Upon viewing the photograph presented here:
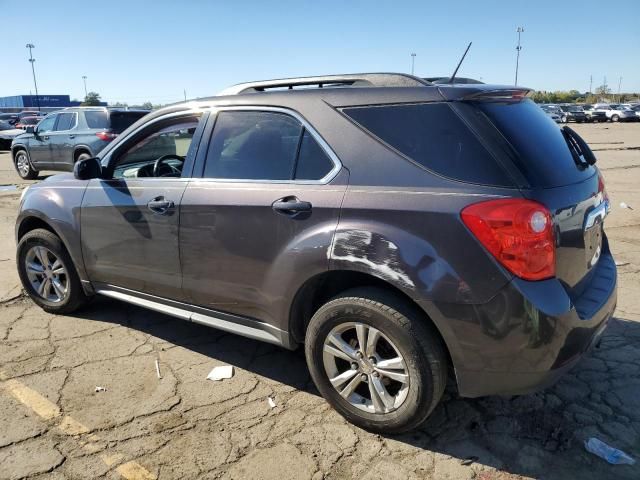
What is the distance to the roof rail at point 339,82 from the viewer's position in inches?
108

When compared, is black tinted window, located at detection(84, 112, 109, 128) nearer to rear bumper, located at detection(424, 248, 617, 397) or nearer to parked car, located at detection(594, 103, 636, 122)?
rear bumper, located at detection(424, 248, 617, 397)

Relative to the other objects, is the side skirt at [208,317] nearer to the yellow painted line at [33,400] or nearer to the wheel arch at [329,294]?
the wheel arch at [329,294]

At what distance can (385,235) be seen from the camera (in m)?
2.50

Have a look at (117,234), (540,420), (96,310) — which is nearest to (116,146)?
(117,234)

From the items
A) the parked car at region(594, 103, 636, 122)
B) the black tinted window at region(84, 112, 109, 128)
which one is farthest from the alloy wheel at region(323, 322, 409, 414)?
the parked car at region(594, 103, 636, 122)

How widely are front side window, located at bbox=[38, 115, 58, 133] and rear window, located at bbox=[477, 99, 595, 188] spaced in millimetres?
12642

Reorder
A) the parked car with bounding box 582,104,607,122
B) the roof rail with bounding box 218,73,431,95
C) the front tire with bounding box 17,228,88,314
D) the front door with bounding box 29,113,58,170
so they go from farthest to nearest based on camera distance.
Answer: the parked car with bounding box 582,104,607,122 < the front door with bounding box 29,113,58,170 < the front tire with bounding box 17,228,88,314 < the roof rail with bounding box 218,73,431,95

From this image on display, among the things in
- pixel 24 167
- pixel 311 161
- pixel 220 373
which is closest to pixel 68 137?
pixel 24 167

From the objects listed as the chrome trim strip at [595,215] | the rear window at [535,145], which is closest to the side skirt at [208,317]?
the rear window at [535,145]

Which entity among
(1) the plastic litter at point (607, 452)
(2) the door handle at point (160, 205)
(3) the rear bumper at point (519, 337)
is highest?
(2) the door handle at point (160, 205)

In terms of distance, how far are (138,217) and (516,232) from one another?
248 centimetres

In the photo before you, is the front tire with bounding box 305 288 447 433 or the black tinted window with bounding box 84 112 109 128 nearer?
the front tire with bounding box 305 288 447 433

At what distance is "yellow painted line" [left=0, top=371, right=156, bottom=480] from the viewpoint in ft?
8.32

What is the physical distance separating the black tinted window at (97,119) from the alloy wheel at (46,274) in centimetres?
775
